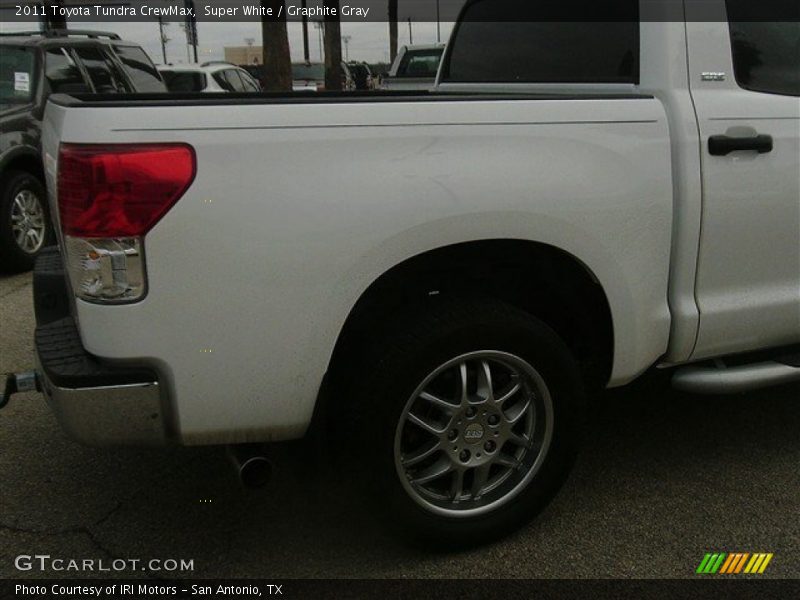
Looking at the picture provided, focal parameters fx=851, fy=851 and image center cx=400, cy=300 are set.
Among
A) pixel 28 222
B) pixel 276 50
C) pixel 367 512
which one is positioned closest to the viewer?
pixel 367 512

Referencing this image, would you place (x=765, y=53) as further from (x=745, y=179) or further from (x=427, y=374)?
(x=427, y=374)

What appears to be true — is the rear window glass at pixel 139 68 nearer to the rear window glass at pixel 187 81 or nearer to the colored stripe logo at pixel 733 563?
the rear window glass at pixel 187 81

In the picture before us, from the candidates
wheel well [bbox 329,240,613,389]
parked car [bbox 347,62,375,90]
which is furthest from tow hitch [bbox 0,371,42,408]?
parked car [bbox 347,62,375,90]

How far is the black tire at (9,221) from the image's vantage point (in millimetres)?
6367

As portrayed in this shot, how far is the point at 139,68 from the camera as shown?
8.66m

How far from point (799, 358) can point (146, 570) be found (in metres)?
2.41

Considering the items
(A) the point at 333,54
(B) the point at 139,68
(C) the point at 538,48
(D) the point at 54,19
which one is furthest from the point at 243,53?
(C) the point at 538,48

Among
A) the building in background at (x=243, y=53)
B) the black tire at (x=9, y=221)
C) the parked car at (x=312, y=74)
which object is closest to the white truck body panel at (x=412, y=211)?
the black tire at (x=9, y=221)

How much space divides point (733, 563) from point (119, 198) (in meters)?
2.14

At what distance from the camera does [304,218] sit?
225 centimetres

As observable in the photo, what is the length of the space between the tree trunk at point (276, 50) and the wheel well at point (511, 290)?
12398 mm

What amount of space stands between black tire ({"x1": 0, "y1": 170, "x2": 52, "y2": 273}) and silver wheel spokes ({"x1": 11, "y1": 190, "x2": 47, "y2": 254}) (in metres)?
0.04

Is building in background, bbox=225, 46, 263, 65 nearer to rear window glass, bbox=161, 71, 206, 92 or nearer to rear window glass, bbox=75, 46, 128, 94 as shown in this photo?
rear window glass, bbox=161, 71, 206, 92

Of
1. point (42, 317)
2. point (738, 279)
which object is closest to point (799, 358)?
point (738, 279)
